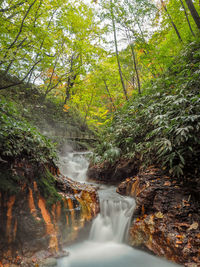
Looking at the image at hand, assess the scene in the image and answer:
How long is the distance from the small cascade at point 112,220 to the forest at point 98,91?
3.77 ft

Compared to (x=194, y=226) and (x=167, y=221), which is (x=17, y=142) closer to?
(x=167, y=221)

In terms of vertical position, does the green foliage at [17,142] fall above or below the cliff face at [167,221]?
above

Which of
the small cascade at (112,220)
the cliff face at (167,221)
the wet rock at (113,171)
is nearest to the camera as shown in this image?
the cliff face at (167,221)

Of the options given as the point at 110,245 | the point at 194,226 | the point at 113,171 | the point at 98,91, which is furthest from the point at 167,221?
the point at 98,91

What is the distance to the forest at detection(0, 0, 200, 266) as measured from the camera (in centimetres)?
303

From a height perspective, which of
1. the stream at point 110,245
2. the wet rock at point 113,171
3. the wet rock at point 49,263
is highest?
the wet rock at point 113,171

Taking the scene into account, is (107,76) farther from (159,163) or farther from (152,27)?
(159,163)

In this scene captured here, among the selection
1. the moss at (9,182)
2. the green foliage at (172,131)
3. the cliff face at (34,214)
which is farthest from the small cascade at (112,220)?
the moss at (9,182)

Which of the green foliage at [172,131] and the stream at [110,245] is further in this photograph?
the green foliage at [172,131]

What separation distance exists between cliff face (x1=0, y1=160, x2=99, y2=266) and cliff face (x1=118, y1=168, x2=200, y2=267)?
1264mm

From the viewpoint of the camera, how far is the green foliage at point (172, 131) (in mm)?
2955

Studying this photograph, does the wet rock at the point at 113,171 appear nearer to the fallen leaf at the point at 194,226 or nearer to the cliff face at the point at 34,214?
the cliff face at the point at 34,214

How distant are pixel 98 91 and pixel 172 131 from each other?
915 cm

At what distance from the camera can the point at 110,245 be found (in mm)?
3227
